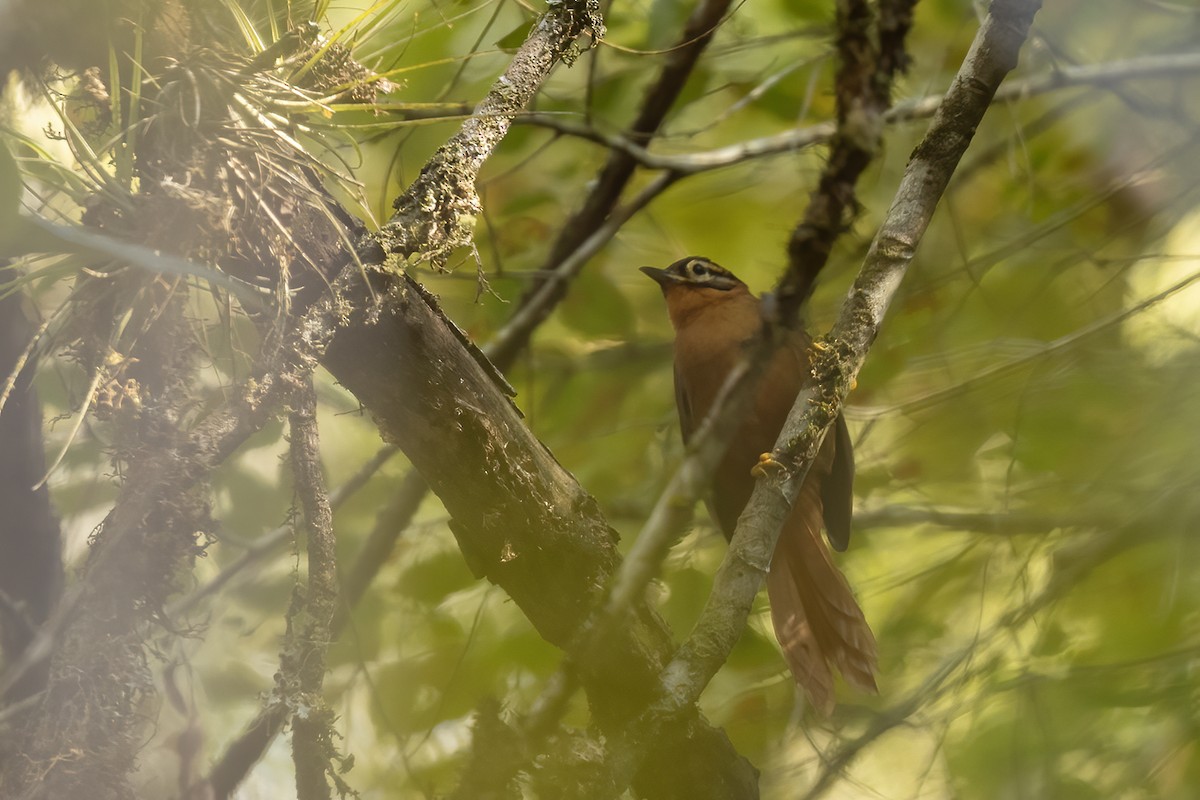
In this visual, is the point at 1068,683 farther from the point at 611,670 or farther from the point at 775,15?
the point at 775,15

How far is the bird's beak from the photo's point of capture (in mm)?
1249

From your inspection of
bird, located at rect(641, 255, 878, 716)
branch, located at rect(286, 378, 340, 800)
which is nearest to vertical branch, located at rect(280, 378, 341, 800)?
branch, located at rect(286, 378, 340, 800)

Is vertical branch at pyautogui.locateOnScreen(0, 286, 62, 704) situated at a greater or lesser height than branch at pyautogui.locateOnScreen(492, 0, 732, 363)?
lesser

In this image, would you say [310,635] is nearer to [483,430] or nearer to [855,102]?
[483,430]

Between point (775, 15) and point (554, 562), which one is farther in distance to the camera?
point (775, 15)

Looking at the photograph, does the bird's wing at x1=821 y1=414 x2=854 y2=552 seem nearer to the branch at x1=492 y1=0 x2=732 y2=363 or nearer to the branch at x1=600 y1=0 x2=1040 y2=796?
the branch at x1=600 y1=0 x2=1040 y2=796

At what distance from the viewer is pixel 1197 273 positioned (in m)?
1.07

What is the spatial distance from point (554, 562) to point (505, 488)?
11 centimetres

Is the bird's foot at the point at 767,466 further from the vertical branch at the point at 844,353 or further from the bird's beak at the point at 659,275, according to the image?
the bird's beak at the point at 659,275

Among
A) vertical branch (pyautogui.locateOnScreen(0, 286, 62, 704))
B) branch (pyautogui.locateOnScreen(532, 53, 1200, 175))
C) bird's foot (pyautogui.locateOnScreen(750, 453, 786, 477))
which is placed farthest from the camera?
branch (pyautogui.locateOnScreen(532, 53, 1200, 175))

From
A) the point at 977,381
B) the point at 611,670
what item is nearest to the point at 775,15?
the point at 977,381

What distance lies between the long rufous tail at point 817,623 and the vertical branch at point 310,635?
54cm

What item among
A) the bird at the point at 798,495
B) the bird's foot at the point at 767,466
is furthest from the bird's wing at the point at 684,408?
the bird's foot at the point at 767,466

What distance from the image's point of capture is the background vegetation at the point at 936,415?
0.95 m
